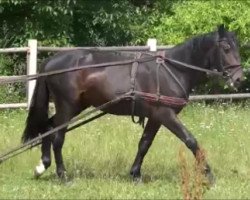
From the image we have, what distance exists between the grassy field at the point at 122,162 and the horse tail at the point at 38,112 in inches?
21.8

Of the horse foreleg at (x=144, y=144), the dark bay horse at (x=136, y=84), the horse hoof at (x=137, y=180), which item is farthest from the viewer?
the horse foreleg at (x=144, y=144)

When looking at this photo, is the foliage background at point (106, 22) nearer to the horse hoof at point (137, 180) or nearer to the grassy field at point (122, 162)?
the grassy field at point (122, 162)

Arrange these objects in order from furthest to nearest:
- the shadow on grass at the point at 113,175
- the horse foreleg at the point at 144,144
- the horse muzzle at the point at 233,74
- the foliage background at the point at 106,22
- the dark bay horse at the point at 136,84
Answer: the foliage background at the point at 106,22, the horse foreleg at the point at 144,144, the shadow on grass at the point at 113,175, the dark bay horse at the point at 136,84, the horse muzzle at the point at 233,74

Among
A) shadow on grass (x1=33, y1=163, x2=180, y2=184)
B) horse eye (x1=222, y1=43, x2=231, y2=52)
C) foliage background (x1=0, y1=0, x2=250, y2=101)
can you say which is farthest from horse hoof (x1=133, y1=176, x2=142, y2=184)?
foliage background (x1=0, y1=0, x2=250, y2=101)

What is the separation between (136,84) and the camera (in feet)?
25.8

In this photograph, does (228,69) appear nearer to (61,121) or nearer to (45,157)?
(61,121)

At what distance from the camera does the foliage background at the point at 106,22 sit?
1424 cm

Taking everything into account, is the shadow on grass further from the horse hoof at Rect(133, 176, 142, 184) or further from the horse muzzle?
the horse muzzle

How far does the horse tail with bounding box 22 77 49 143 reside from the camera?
27.4 ft

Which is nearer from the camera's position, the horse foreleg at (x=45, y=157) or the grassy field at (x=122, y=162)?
the grassy field at (x=122, y=162)

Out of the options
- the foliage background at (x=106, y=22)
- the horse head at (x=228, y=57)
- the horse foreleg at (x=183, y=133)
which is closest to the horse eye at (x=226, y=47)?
the horse head at (x=228, y=57)

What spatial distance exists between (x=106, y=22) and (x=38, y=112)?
7029 millimetres

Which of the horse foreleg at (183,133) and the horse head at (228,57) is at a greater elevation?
the horse head at (228,57)

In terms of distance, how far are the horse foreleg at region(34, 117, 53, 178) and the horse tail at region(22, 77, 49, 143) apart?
0.37 feet
